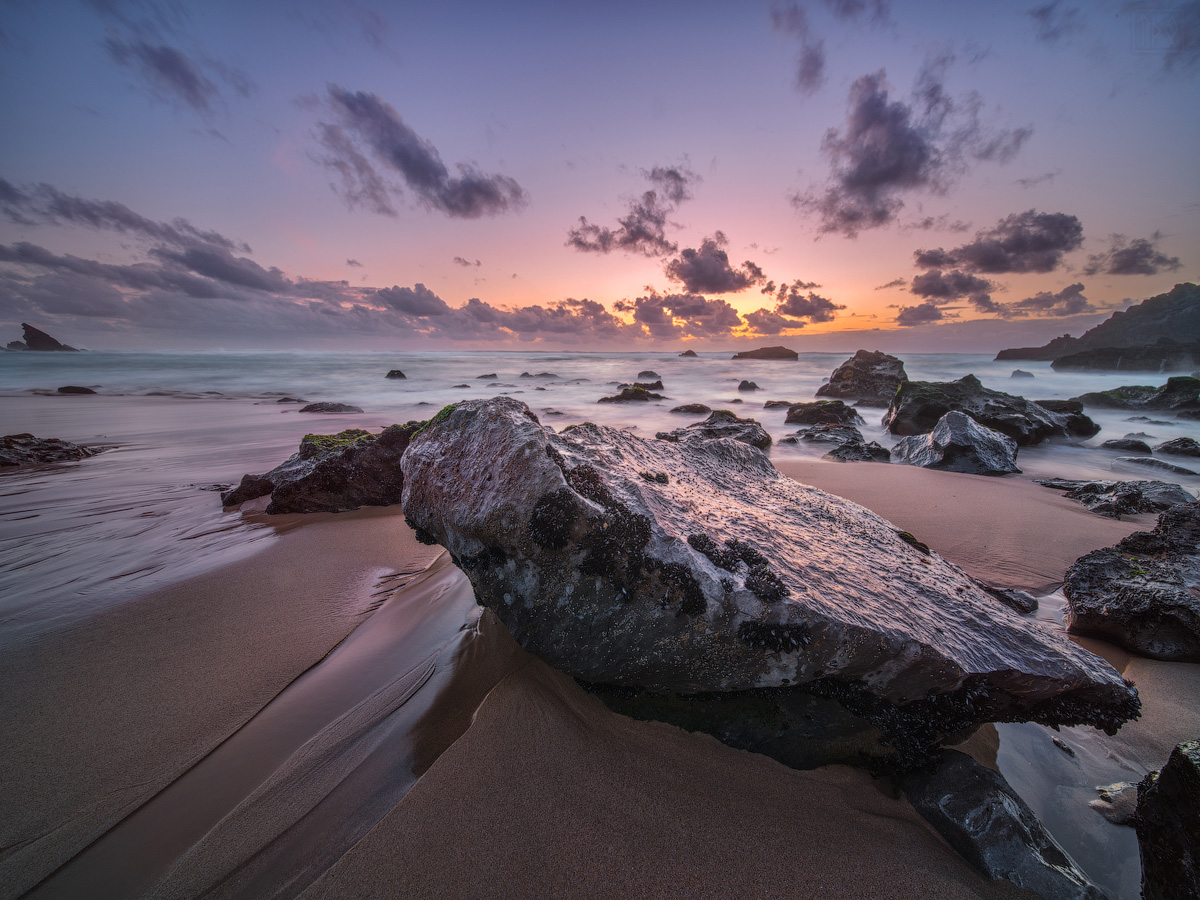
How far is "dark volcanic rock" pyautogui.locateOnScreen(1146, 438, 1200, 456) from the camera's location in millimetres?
10594

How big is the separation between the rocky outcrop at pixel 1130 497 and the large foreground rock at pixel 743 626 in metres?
5.89

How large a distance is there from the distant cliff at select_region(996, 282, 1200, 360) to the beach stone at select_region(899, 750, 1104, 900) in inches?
3515

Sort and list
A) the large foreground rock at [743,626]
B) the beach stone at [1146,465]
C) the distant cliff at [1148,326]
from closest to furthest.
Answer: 1. the large foreground rock at [743,626]
2. the beach stone at [1146,465]
3. the distant cliff at [1148,326]

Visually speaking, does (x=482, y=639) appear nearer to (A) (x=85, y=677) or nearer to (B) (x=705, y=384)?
(A) (x=85, y=677)

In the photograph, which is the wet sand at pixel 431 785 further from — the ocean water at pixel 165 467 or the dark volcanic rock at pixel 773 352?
the dark volcanic rock at pixel 773 352

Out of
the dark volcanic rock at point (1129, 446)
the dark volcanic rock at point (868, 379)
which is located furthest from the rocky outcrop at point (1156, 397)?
the dark volcanic rock at point (1129, 446)

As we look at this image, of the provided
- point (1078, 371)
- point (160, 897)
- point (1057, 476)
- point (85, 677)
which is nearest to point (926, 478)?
point (1057, 476)

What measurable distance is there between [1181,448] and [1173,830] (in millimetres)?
15101

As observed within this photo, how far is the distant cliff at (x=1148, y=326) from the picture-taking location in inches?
2391

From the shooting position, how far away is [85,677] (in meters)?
3.07

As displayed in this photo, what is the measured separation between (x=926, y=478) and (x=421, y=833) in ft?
31.5

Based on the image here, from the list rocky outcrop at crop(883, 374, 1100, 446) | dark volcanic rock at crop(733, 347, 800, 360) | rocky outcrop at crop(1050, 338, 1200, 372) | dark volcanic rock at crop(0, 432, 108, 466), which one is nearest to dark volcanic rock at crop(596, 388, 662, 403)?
rocky outcrop at crop(883, 374, 1100, 446)

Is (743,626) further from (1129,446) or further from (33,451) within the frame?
(1129,446)

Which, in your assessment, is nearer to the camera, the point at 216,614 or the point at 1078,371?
the point at 216,614
